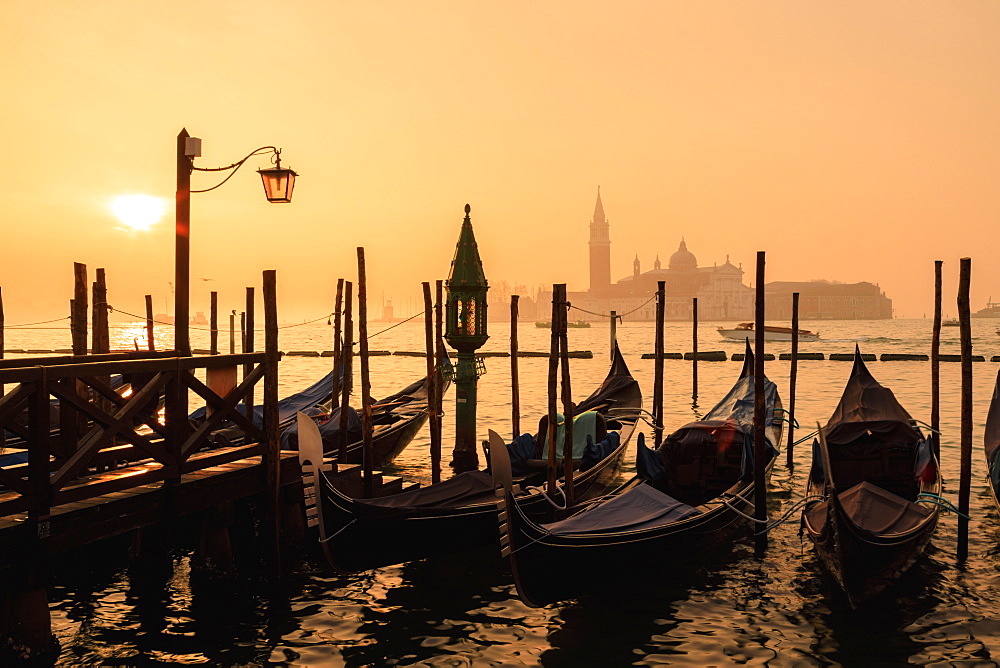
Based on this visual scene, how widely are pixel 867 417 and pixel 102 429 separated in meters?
7.90

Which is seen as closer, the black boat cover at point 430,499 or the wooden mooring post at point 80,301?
the black boat cover at point 430,499

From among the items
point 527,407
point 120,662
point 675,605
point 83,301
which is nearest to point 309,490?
point 120,662

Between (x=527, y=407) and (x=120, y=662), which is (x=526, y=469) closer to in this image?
(x=120, y=662)

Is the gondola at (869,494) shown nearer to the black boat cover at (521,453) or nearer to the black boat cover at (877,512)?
the black boat cover at (877,512)

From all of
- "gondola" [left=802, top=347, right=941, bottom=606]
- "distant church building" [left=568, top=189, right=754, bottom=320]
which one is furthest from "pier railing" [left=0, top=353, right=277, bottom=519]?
"distant church building" [left=568, top=189, right=754, bottom=320]

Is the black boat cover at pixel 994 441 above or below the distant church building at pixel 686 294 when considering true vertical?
below

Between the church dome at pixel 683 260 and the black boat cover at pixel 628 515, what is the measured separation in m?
162

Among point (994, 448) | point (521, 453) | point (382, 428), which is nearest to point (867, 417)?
point (994, 448)

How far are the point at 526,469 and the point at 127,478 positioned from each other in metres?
4.73

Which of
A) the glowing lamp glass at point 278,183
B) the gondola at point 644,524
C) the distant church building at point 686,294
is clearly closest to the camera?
the gondola at point 644,524

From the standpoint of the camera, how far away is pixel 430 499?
24.1 ft

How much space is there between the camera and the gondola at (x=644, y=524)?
5.96 m

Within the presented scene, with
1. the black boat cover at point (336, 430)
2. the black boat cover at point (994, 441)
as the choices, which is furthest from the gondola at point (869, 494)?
the black boat cover at point (336, 430)

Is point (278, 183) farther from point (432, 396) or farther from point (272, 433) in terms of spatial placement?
point (432, 396)
